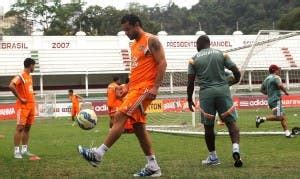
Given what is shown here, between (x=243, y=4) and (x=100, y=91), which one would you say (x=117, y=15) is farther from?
(x=100, y=91)

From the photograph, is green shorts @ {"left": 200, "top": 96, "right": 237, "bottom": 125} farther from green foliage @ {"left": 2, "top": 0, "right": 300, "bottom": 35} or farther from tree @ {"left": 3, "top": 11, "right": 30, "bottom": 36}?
tree @ {"left": 3, "top": 11, "right": 30, "bottom": 36}

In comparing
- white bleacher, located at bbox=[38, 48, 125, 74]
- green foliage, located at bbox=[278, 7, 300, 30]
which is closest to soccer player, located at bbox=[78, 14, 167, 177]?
white bleacher, located at bbox=[38, 48, 125, 74]

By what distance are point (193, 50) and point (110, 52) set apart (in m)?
8.15

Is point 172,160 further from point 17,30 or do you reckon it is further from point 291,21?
point 17,30

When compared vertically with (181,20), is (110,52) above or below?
below

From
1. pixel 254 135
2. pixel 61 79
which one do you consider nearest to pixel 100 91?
pixel 61 79

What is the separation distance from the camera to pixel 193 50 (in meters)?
56.0

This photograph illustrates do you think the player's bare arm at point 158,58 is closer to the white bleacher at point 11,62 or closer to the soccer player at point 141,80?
the soccer player at point 141,80

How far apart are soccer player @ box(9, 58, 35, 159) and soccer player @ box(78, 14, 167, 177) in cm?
399

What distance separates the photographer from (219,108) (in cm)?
914

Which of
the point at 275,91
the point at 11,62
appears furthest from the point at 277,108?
the point at 11,62

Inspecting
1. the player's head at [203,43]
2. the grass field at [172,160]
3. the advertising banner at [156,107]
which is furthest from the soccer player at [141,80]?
the advertising banner at [156,107]

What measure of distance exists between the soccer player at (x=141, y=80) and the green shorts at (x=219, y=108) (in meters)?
1.59

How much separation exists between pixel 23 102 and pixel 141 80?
4.20 meters
